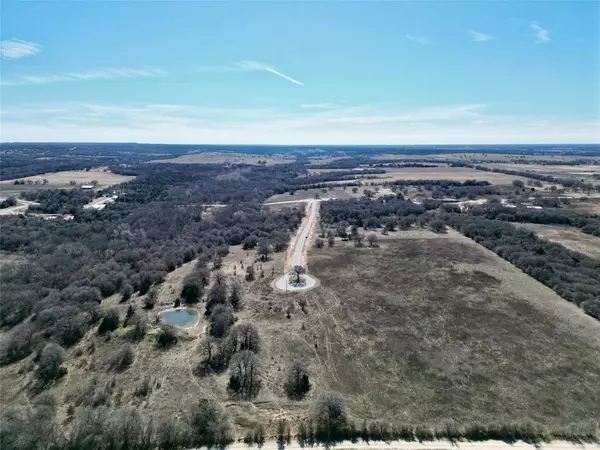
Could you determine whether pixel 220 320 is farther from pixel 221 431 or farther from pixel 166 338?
pixel 221 431

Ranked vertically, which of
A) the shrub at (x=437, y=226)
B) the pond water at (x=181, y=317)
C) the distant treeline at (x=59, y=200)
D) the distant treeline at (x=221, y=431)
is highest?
the distant treeline at (x=59, y=200)

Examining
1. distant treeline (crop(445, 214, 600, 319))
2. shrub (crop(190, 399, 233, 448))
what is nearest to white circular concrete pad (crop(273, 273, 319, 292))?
shrub (crop(190, 399, 233, 448))

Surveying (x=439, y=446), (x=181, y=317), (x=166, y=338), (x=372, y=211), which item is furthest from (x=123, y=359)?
(x=372, y=211)

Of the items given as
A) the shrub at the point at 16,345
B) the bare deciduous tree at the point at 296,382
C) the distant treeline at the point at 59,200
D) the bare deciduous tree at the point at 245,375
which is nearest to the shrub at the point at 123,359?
the shrub at the point at 16,345

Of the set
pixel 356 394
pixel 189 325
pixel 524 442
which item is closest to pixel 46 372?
pixel 189 325

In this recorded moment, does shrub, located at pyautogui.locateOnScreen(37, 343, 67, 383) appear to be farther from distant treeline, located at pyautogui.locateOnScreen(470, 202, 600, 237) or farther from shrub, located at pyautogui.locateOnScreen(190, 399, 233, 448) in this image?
distant treeline, located at pyautogui.locateOnScreen(470, 202, 600, 237)

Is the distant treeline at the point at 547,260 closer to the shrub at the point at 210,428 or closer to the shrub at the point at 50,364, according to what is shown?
the shrub at the point at 210,428
